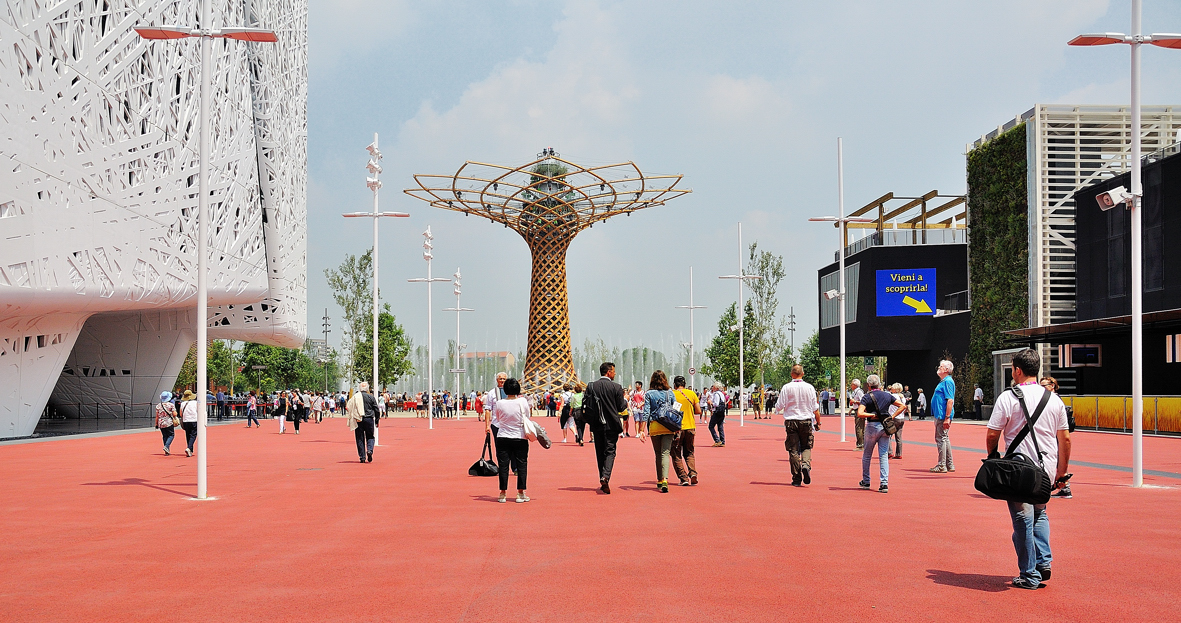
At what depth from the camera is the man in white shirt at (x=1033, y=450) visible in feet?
20.9

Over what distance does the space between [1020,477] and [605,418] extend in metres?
6.99

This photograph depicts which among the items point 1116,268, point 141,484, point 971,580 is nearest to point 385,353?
point 1116,268

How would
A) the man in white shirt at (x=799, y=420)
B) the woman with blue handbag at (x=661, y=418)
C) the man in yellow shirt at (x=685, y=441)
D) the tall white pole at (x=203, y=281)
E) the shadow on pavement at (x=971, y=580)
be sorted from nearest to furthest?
the shadow on pavement at (x=971, y=580)
the tall white pole at (x=203, y=281)
the woman with blue handbag at (x=661, y=418)
the man in white shirt at (x=799, y=420)
the man in yellow shirt at (x=685, y=441)

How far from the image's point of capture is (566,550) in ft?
26.3

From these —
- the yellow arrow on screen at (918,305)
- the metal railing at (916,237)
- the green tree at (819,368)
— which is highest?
the metal railing at (916,237)

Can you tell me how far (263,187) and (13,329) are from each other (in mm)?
17812

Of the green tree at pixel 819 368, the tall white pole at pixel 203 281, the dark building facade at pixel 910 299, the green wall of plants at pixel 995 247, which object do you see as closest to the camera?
the tall white pole at pixel 203 281

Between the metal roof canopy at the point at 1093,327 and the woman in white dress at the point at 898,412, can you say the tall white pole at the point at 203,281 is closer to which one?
Answer: the woman in white dress at the point at 898,412

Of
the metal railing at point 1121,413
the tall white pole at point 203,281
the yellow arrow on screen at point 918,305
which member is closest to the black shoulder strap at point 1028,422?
the tall white pole at point 203,281

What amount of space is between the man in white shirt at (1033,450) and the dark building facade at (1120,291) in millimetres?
23215

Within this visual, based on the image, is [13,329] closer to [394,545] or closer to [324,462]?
[324,462]

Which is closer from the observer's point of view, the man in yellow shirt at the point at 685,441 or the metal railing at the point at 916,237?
the man in yellow shirt at the point at 685,441

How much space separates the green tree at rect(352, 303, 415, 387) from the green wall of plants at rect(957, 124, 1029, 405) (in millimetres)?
32566

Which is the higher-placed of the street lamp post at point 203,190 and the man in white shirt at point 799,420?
the street lamp post at point 203,190
